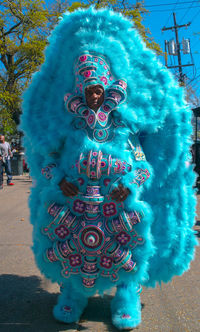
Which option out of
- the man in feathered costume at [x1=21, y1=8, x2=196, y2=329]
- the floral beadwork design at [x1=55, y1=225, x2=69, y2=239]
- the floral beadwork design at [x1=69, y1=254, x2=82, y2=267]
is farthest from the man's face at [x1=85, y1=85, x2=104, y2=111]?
the floral beadwork design at [x1=69, y1=254, x2=82, y2=267]

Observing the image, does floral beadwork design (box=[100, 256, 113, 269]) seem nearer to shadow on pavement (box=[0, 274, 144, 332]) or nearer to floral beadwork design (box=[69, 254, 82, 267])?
floral beadwork design (box=[69, 254, 82, 267])

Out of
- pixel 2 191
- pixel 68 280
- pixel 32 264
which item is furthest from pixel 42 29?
pixel 68 280

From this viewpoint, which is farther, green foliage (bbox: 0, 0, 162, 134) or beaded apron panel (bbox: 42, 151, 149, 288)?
green foliage (bbox: 0, 0, 162, 134)

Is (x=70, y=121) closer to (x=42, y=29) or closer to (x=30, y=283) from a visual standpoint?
(x=30, y=283)

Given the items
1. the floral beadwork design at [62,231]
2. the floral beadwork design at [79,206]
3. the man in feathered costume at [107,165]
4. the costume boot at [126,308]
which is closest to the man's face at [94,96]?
the man in feathered costume at [107,165]

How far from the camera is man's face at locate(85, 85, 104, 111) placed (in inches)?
75.5

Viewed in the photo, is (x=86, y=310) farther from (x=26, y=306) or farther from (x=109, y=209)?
(x=109, y=209)

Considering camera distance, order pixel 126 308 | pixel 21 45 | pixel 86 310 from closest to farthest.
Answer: pixel 126 308 → pixel 86 310 → pixel 21 45

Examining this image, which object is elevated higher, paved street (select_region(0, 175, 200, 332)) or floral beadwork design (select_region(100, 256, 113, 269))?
floral beadwork design (select_region(100, 256, 113, 269))

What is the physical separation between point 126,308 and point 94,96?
1407mm

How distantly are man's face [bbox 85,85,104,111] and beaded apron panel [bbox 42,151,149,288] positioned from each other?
0.32 m

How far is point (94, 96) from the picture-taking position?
191 centimetres

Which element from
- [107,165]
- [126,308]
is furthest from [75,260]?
[107,165]

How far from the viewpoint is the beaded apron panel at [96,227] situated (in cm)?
184
